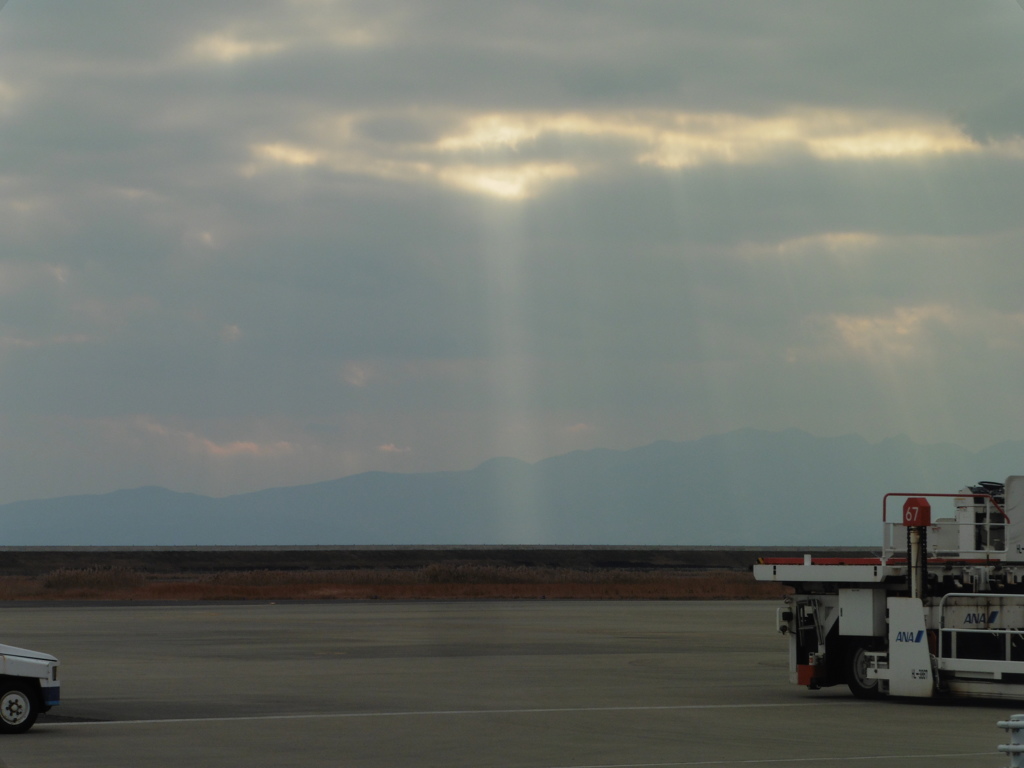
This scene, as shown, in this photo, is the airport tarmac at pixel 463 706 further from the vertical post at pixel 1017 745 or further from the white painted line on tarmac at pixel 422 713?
the vertical post at pixel 1017 745

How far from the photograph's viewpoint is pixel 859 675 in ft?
80.6

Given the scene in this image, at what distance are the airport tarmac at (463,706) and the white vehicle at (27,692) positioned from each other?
0.30 m

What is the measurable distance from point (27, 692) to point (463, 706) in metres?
7.33

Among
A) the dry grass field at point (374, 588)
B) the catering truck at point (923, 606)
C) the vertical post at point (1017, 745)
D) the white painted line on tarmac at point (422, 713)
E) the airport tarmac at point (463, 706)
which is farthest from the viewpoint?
the dry grass field at point (374, 588)

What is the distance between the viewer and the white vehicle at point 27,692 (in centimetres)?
1858

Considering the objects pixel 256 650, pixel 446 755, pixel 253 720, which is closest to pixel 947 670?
pixel 446 755

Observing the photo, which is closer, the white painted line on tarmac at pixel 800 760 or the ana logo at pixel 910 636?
the white painted line on tarmac at pixel 800 760

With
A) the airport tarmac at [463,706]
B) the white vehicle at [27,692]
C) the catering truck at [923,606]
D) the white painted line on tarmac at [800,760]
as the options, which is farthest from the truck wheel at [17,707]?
the catering truck at [923,606]

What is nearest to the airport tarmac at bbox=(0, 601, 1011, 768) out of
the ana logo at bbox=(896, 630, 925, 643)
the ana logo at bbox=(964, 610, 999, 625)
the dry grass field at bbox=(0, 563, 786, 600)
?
the ana logo at bbox=(896, 630, 925, 643)

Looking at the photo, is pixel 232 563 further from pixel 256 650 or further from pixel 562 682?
pixel 562 682

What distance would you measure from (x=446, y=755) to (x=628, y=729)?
358 centimetres

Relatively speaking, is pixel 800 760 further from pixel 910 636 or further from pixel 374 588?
pixel 374 588

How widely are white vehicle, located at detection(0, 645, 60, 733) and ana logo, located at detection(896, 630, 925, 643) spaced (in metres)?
13.9

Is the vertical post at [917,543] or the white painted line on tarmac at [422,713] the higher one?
the vertical post at [917,543]
